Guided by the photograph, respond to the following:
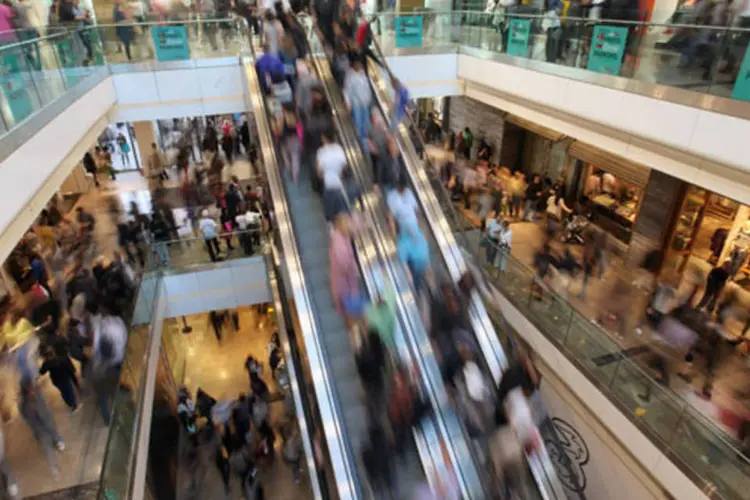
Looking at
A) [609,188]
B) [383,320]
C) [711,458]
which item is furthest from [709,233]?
[383,320]

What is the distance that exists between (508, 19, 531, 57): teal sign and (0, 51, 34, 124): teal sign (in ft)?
25.9

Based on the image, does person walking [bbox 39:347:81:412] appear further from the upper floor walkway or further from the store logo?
the upper floor walkway

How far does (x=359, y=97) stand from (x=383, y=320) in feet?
11.9

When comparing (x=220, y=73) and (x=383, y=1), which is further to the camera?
(x=383, y=1)

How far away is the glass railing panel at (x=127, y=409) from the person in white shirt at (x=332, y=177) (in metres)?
3.24

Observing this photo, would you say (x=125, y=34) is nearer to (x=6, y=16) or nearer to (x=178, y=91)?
(x=178, y=91)

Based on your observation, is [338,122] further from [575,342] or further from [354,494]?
[354,494]

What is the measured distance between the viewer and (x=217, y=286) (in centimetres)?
1089

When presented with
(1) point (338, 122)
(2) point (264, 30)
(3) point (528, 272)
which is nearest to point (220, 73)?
(2) point (264, 30)

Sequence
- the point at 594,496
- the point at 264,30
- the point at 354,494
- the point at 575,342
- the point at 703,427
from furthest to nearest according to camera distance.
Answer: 1. the point at 264,30
2. the point at 594,496
3. the point at 575,342
4. the point at 703,427
5. the point at 354,494

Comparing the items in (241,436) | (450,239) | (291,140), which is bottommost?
(241,436)

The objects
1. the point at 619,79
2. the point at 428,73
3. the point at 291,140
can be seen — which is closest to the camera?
the point at 619,79

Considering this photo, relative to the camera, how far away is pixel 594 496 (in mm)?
7926

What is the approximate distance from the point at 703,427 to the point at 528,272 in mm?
3337
